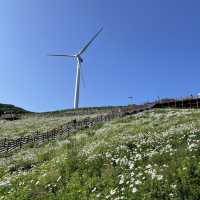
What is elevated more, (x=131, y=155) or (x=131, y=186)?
(x=131, y=155)

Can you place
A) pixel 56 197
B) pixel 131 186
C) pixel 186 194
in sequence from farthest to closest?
1. pixel 56 197
2. pixel 131 186
3. pixel 186 194

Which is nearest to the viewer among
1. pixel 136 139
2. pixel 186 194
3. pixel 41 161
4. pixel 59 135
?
pixel 186 194

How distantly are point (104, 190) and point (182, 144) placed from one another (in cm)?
649

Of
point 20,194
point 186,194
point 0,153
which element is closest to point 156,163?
point 186,194

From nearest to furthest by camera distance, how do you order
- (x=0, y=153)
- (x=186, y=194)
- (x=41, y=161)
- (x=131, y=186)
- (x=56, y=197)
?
1. (x=186, y=194)
2. (x=131, y=186)
3. (x=56, y=197)
4. (x=41, y=161)
5. (x=0, y=153)

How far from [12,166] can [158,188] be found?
1649 centimetres

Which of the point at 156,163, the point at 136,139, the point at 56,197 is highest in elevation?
the point at 136,139

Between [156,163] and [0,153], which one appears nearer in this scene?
[156,163]

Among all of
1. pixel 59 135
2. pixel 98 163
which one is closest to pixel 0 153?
pixel 59 135

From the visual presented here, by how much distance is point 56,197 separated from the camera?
20672 millimetres

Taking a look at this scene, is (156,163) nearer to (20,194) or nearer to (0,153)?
(20,194)

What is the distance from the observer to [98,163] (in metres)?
24.4

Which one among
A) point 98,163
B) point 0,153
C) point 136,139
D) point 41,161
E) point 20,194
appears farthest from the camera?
point 0,153

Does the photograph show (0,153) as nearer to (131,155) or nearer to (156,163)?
(131,155)
